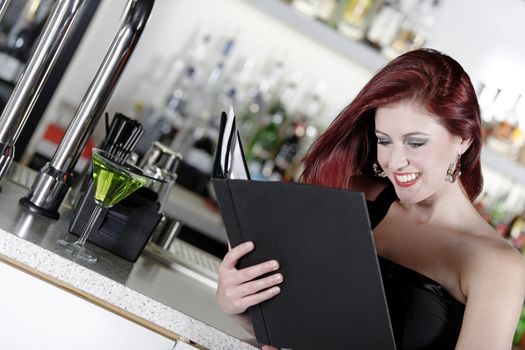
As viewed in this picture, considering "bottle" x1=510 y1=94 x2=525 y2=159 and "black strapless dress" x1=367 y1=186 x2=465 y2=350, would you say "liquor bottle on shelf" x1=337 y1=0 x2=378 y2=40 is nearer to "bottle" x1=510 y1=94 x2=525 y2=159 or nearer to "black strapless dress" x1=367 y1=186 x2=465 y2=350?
"bottle" x1=510 y1=94 x2=525 y2=159

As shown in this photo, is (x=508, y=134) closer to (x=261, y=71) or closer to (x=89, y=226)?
(x=261, y=71)

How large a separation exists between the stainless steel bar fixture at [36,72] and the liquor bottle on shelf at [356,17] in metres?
1.46

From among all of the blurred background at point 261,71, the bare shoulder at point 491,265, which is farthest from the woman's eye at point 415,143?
the blurred background at point 261,71

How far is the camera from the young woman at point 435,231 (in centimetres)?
120

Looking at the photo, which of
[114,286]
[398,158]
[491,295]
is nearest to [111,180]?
[114,286]

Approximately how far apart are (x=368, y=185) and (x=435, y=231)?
0.86 feet

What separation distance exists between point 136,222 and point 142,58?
1.54m

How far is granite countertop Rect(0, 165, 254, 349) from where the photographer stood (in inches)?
44.2

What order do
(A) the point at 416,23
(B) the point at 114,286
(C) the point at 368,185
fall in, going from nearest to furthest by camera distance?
(B) the point at 114,286 < (C) the point at 368,185 < (A) the point at 416,23

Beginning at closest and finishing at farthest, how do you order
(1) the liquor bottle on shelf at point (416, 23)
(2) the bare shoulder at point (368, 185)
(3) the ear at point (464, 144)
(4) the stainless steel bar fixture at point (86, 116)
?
(4) the stainless steel bar fixture at point (86, 116) < (3) the ear at point (464, 144) < (2) the bare shoulder at point (368, 185) < (1) the liquor bottle on shelf at point (416, 23)

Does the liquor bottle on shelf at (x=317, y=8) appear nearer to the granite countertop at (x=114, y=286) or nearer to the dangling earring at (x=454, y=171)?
the dangling earring at (x=454, y=171)

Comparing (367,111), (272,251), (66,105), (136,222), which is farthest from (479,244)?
(66,105)

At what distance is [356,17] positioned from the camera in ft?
8.63

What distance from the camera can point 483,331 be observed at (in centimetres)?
118
